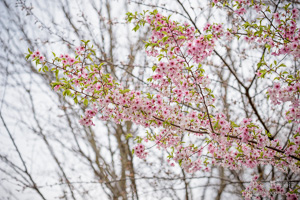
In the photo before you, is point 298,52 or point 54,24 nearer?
point 298,52

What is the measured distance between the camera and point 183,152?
266 cm

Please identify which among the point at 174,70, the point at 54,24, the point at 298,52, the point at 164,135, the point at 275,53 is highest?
the point at 54,24

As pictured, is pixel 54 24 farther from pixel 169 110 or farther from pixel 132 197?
pixel 132 197

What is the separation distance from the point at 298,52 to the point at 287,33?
42 cm

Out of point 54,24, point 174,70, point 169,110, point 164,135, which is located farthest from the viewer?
point 54,24

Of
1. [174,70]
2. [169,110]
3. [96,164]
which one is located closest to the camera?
[174,70]

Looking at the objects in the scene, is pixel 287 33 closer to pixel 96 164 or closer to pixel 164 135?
pixel 164 135

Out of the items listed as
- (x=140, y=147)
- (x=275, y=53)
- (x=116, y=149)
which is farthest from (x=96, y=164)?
(x=275, y=53)

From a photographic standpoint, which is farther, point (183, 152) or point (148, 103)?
point (183, 152)

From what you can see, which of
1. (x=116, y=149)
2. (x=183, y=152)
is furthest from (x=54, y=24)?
(x=183, y=152)

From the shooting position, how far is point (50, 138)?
5602mm

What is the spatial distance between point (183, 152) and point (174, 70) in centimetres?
117

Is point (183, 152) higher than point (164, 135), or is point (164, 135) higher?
point (164, 135)

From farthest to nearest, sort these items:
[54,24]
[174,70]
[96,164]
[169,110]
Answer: [96,164] < [54,24] < [169,110] < [174,70]
